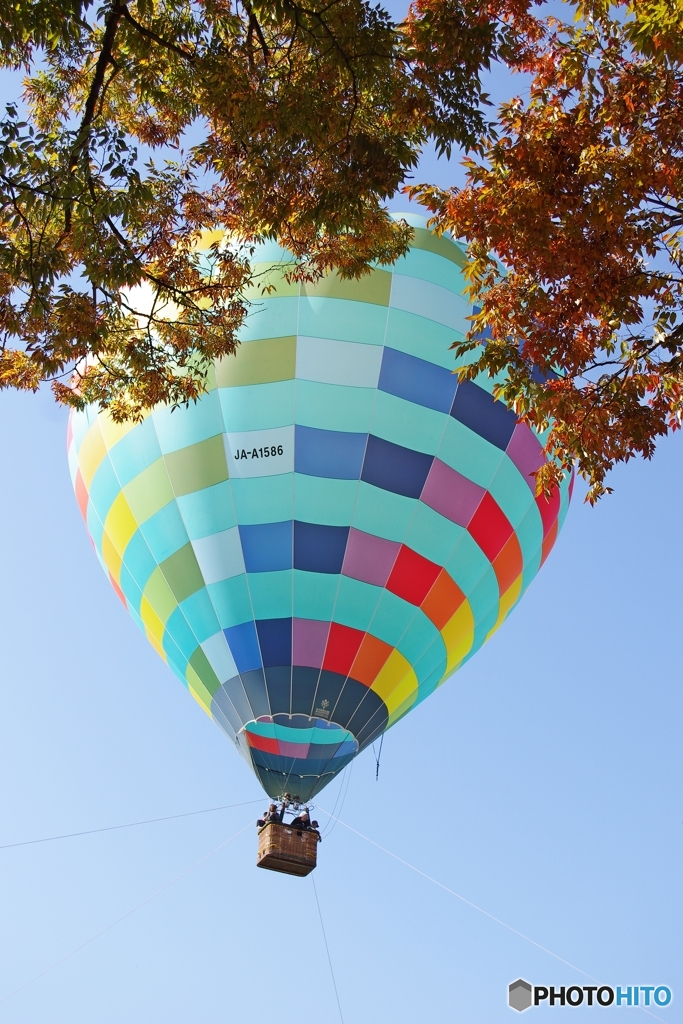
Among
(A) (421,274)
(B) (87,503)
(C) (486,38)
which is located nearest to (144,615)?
(B) (87,503)

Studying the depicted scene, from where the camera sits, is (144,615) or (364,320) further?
(144,615)

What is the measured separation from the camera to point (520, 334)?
7.04 metres

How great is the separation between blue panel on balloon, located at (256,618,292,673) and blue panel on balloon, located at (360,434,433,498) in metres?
2.16

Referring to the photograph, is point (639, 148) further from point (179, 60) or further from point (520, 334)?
point (179, 60)

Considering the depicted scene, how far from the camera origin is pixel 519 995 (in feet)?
47.2

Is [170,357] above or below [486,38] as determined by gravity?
below

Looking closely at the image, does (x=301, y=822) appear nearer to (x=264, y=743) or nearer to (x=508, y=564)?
(x=264, y=743)

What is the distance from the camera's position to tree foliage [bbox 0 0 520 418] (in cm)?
675

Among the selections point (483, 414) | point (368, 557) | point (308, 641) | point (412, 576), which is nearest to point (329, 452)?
point (368, 557)

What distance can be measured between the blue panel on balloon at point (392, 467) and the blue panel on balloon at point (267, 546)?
1.25m

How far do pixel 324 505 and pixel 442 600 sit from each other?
2.12 meters

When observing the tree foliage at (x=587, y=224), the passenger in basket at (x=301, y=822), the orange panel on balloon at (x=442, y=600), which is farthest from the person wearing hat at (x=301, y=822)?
the tree foliage at (x=587, y=224)

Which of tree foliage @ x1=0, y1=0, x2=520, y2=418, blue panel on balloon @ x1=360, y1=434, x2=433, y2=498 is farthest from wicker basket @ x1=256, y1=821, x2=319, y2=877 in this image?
tree foliage @ x1=0, y1=0, x2=520, y2=418

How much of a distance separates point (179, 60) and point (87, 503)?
30.0ft
